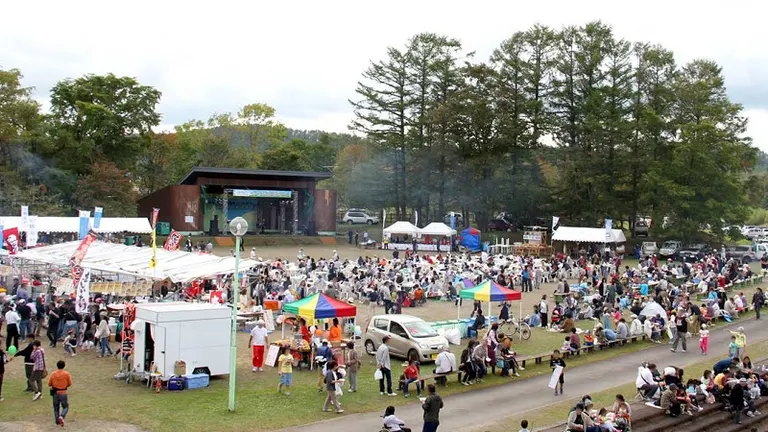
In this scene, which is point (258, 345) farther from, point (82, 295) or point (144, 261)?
point (144, 261)

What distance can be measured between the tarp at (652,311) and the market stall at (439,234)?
28589 mm

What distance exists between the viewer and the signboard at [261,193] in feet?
182

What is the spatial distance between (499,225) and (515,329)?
42729 mm

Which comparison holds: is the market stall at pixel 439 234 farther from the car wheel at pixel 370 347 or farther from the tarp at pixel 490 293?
the car wheel at pixel 370 347

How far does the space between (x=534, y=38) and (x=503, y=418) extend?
5070 cm

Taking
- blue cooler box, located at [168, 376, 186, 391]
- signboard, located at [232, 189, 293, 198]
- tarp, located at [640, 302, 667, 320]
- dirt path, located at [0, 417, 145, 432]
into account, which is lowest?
dirt path, located at [0, 417, 145, 432]

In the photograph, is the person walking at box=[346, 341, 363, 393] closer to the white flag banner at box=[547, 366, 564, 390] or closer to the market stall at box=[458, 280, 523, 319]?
the white flag banner at box=[547, 366, 564, 390]

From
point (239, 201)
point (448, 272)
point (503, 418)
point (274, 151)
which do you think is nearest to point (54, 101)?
point (239, 201)

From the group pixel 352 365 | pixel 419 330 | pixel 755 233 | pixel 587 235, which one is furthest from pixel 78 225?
pixel 755 233

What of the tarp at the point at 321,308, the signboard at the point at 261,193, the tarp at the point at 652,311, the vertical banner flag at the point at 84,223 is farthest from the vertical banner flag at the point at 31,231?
the tarp at the point at 652,311

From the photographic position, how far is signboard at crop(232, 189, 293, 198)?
55.6 metres

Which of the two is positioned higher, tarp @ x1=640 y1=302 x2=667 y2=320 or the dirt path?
tarp @ x1=640 y1=302 x2=667 y2=320

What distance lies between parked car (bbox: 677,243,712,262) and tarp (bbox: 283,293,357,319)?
107 ft

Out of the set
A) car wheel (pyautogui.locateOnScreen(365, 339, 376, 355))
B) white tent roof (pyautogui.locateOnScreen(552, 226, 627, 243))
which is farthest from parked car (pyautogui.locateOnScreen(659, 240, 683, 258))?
car wheel (pyautogui.locateOnScreen(365, 339, 376, 355))
